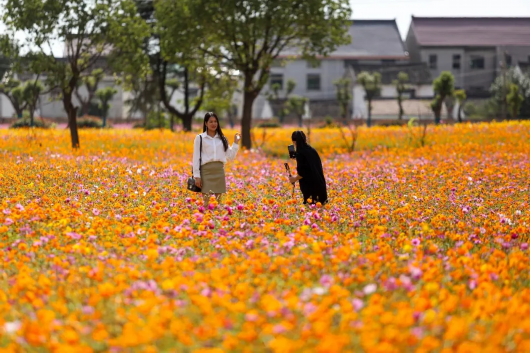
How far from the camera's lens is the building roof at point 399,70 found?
6656cm

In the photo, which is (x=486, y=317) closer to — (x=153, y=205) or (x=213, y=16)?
(x=153, y=205)

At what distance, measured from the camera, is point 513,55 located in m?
76.1

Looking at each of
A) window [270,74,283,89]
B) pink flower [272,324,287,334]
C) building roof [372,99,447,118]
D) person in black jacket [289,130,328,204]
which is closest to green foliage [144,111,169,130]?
building roof [372,99,447,118]

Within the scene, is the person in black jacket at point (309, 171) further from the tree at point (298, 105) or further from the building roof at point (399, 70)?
the building roof at point (399, 70)

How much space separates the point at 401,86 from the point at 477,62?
17.1 meters

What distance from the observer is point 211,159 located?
1008cm

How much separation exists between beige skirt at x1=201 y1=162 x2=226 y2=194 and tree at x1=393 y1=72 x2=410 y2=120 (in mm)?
50328

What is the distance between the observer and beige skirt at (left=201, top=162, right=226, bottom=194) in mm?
10098

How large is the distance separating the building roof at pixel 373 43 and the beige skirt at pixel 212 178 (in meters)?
61.5

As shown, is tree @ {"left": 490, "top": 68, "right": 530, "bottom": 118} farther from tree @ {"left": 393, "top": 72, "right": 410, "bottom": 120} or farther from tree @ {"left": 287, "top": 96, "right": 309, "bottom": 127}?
tree @ {"left": 287, "top": 96, "right": 309, "bottom": 127}

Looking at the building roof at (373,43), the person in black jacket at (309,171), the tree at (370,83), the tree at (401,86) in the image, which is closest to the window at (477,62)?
the building roof at (373,43)

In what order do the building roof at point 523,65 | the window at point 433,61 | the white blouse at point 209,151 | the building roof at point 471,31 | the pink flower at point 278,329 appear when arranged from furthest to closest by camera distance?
1. the building roof at point 471,31
2. the window at point 433,61
3. the building roof at point 523,65
4. the white blouse at point 209,151
5. the pink flower at point 278,329

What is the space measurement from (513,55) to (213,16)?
5836cm

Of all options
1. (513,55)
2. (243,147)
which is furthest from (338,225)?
(513,55)
